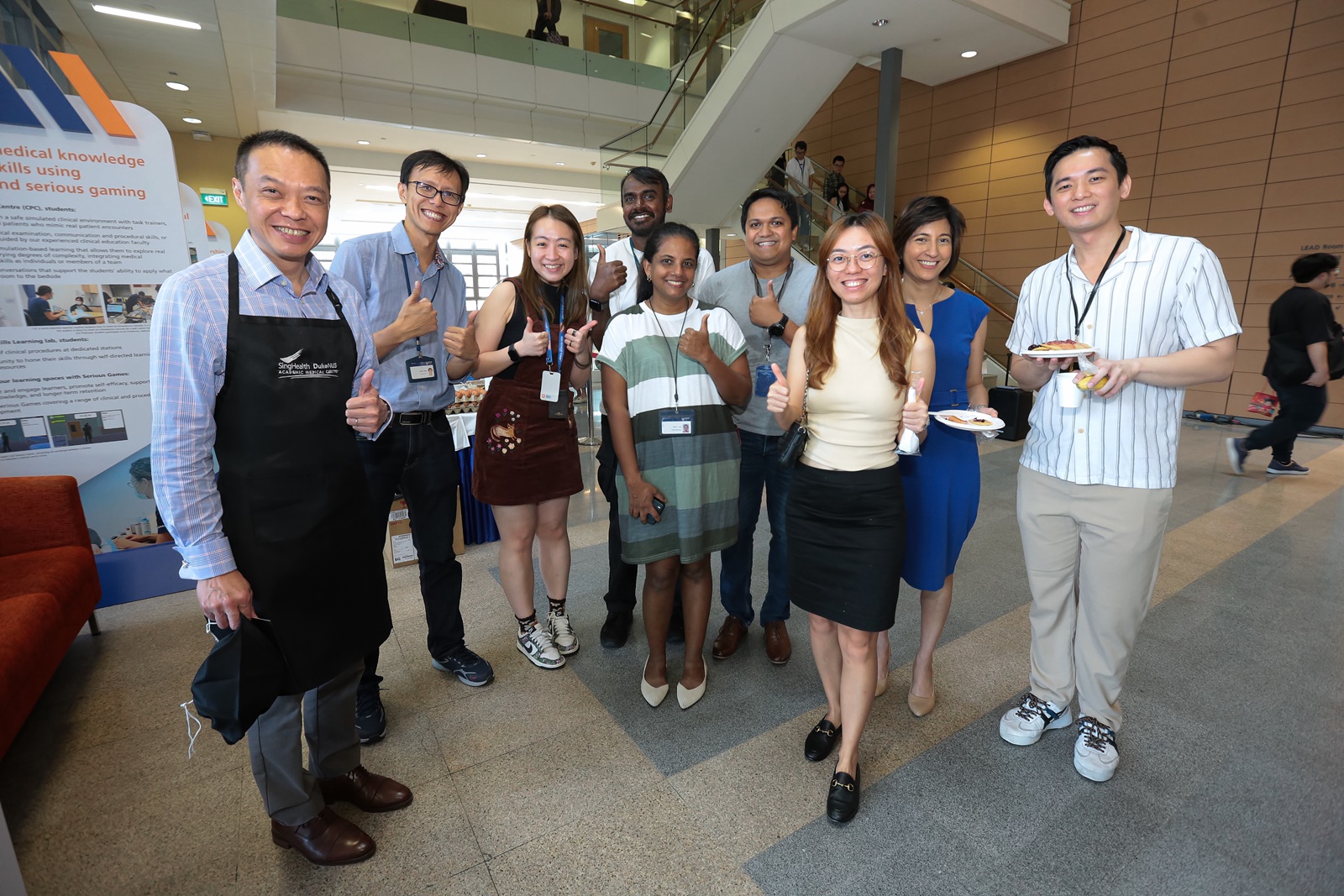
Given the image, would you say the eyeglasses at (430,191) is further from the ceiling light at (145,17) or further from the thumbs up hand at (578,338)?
the ceiling light at (145,17)

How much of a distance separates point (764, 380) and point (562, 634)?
1.49 meters

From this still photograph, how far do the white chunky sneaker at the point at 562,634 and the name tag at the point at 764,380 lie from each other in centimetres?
138

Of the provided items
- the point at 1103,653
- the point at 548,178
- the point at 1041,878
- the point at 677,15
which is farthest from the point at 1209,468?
the point at 548,178

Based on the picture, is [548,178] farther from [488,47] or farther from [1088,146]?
[1088,146]

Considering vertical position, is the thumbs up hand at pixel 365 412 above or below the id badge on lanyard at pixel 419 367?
below

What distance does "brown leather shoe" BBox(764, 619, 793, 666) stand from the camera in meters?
2.81

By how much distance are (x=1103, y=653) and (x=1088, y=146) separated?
1664 mm

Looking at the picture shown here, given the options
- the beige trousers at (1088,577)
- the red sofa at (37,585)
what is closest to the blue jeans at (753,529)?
the beige trousers at (1088,577)

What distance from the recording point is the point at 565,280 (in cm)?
257

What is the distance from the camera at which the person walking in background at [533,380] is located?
244cm

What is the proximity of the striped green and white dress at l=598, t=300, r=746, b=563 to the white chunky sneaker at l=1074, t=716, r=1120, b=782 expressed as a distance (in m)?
1.45

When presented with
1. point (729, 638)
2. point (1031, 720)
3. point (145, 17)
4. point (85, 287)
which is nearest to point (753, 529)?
point (729, 638)

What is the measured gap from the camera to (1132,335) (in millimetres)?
1971

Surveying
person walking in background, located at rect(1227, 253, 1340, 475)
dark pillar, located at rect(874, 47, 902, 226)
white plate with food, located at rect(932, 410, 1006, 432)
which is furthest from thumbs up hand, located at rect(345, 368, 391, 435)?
dark pillar, located at rect(874, 47, 902, 226)
